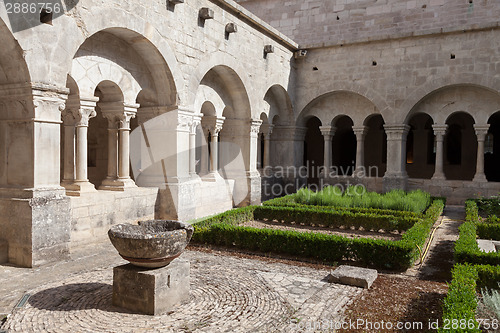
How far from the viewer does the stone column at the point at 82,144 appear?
7633 mm

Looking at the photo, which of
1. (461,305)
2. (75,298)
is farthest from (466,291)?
(75,298)

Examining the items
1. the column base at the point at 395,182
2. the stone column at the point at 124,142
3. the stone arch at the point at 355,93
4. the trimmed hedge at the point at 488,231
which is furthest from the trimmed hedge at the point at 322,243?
the stone arch at the point at 355,93

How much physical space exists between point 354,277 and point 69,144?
18.6 feet

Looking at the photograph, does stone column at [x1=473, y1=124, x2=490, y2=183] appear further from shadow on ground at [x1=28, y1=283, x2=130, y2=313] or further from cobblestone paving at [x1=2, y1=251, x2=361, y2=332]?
shadow on ground at [x1=28, y1=283, x2=130, y2=313]

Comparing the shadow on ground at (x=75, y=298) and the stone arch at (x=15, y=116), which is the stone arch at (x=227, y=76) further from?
the shadow on ground at (x=75, y=298)

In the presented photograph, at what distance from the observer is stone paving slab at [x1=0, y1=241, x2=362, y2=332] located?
4105 mm

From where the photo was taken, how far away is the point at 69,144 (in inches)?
311

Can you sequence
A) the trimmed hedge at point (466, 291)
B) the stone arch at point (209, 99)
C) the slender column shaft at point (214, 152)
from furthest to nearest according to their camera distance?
the slender column shaft at point (214, 152) → the stone arch at point (209, 99) → the trimmed hedge at point (466, 291)

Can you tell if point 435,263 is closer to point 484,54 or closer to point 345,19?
point 484,54

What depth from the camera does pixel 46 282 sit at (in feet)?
17.6

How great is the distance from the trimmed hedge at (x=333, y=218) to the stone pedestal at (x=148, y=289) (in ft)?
18.6

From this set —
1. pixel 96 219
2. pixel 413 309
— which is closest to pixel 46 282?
pixel 96 219

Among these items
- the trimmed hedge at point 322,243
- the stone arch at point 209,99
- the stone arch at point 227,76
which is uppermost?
the stone arch at point 227,76

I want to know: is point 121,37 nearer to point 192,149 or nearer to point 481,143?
point 192,149
